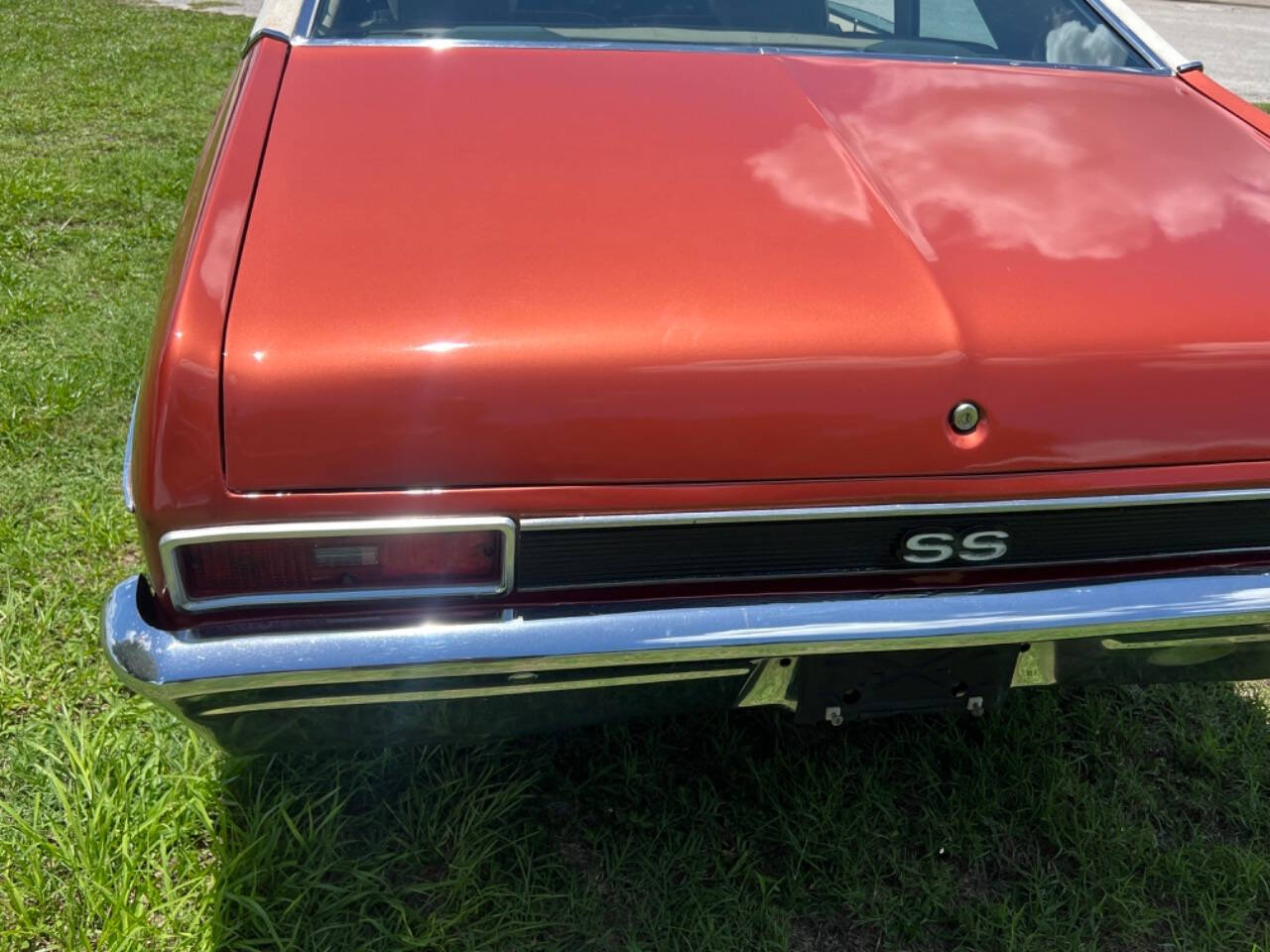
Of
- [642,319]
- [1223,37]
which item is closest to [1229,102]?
[642,319]

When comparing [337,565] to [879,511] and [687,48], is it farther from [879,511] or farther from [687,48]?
[687,48]

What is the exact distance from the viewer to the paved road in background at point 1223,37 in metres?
10.1

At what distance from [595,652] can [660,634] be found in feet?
0.29

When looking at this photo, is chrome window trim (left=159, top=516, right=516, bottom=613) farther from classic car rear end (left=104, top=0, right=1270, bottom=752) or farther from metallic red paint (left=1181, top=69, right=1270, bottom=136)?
metallic red paint (left=1181, top=69, right=1270, bottom=136)

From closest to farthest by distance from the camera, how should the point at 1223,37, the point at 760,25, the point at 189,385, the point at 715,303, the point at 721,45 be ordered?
the point at 189,385 < the point at 715,303 < the point at 721,45 < the point at 760,25 < the point at 1223,37

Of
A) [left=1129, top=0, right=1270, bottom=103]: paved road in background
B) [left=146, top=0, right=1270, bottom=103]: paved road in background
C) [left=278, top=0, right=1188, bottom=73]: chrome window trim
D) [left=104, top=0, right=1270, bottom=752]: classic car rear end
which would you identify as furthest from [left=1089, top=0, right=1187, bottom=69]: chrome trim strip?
[left=146, top=0, right=1270, bottom=103]: paved road in background

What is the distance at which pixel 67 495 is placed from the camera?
2930 millimetres

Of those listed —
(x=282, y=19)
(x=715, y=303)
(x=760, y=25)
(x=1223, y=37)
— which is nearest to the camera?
(x=715, y=303)

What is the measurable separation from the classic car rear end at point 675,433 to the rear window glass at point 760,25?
1.74 feet

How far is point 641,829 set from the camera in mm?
2064

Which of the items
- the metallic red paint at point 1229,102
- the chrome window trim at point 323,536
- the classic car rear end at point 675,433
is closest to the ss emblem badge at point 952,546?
the classic car rear end at point 675,433

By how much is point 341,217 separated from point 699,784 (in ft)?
4.16

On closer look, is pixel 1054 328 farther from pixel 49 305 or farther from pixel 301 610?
pixel 49 305

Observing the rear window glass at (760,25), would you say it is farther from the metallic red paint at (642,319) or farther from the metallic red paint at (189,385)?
the metallic red paint at (189,385)
